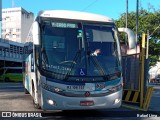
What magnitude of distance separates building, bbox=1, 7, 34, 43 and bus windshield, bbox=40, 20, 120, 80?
104 meters

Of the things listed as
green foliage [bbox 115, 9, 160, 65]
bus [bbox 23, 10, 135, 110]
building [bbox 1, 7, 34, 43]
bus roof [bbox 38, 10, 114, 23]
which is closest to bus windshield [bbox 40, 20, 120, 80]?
bus [bbox 23, 10, 135, 110]

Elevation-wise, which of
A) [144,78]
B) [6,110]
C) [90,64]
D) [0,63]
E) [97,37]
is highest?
[97,37]

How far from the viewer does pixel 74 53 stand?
1133 cm

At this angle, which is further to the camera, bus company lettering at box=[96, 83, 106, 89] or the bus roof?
the bus roof

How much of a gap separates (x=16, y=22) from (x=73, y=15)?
10719 cm

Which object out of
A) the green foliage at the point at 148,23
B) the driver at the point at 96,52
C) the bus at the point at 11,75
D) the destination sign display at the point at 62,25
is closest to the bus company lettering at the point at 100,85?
the driver at the point at 96,52

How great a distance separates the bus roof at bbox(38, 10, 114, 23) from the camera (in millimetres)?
11953

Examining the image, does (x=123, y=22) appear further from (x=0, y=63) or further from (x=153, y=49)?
(x=0, y=63)

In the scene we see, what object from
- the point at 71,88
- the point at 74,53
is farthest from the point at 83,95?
the point at 74,53

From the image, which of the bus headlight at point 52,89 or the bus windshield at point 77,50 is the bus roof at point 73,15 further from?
the bus headlight at point 52,89

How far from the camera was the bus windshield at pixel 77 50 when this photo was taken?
11164 mm

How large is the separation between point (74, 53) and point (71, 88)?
1117mm

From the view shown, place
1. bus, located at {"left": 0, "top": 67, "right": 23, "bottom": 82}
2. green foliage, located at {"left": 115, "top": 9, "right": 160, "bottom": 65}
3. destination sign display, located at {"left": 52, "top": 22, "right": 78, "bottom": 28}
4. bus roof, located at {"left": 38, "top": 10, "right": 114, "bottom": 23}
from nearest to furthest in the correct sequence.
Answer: destination sign display, located at {"left": 52, "top": 22, "right": 78, "bottom": 28} → bus roof, located at {"left": 38, "top": 10, "right": 114, "bottom": 23} → green foliage, located at {"left": 115, "top": 9, "right": 160, "bottom": 65} → bus, located at {"left": 0, "top": 67, "right": 23, "bottom": 82}

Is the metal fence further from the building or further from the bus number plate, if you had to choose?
the building
